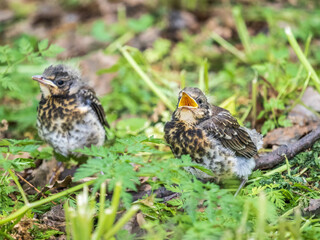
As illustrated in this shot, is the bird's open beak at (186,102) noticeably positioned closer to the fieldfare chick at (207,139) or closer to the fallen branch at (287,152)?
the fieldfare chick at (207,139)

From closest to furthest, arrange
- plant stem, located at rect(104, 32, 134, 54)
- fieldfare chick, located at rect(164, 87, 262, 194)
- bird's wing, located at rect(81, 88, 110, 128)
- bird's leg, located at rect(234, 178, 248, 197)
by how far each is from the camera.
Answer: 1. fieldfare chick, located at rect(164, 87, 262, 194)
2. bird's leg, located at rect(234, 178, 248, 197)
3. bird's wing, located at rect(81, 88, 110, 128)
4. plant stem, located at rect(104, 32, 134, 54)

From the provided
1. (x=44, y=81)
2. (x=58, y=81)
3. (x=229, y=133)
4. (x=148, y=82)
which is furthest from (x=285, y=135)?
(x=44, y=81)

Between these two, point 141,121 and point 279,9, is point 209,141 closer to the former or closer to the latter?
point 141,121

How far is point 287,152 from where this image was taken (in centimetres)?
354

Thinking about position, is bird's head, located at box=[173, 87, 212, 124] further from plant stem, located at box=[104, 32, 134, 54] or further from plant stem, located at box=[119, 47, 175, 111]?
plant stem, located at box=[104, 32, 134, 54]

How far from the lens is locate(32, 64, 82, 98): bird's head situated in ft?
12.0

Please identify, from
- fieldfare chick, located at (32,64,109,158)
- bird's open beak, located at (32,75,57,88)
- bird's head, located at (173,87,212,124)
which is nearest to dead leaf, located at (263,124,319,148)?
bird's head, located at (173,87,212,124)

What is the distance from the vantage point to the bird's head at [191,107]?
3236 mm

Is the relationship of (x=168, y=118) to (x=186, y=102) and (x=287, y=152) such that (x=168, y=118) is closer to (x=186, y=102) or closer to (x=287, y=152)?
(x=186, y=102)

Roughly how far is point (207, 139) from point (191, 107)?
0.25m

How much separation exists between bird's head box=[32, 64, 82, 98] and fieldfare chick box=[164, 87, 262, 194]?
0.96 meters

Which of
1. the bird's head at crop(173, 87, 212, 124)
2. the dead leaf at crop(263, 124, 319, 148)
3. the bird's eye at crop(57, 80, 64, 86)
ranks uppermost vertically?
the bird's head at crop(173, 87, 212, 124)

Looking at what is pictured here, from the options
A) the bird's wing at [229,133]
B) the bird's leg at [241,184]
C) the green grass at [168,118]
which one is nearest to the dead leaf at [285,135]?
the green grass at [168,118]

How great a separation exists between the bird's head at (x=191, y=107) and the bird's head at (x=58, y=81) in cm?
100
